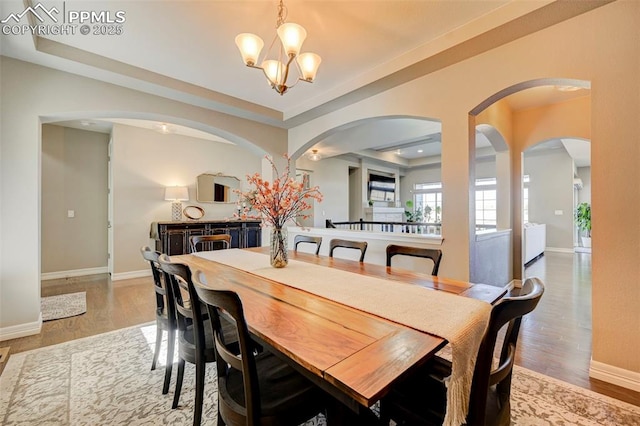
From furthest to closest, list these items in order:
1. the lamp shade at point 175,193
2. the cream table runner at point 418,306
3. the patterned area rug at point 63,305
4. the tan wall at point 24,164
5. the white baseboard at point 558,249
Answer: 1. the white baseboard at point 558,249
2. the lamp shade at point 175,193
3. the patterned area rug at point 63,305
4. the tan wall at point 24,164
5. the cream table runner at point 418,306

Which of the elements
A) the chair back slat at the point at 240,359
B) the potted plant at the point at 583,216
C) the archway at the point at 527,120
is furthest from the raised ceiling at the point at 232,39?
the potted plant at the point at 583,216

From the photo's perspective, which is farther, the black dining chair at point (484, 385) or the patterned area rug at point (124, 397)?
the patterned area rug at point (124, 397)

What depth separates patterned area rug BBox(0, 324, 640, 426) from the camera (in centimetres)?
160

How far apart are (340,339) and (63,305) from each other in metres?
4.29

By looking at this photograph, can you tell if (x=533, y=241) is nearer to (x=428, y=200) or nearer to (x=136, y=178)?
(x=428, y=200)

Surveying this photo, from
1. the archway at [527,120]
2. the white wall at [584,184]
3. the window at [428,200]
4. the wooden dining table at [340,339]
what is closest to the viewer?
the wooden dining table at [340,339]

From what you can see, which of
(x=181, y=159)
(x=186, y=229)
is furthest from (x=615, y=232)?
→ (x=181, y=159)

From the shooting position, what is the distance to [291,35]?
1817 millimetres

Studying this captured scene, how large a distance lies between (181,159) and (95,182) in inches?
63.5

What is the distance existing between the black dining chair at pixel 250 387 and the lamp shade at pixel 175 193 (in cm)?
466

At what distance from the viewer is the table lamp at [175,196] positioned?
5242 mm

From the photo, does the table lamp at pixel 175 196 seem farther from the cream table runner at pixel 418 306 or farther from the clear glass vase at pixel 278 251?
the clear glass vase at pixel 278 251

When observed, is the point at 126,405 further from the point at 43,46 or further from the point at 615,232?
the point at 615,232

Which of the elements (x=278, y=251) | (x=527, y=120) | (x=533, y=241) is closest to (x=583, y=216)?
(x=533, y=241)
